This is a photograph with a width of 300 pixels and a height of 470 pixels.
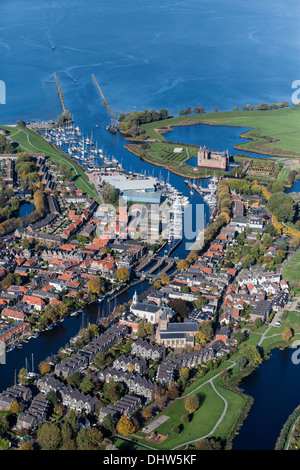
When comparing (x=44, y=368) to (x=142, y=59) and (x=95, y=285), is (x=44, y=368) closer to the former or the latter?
(x=95, y=285)

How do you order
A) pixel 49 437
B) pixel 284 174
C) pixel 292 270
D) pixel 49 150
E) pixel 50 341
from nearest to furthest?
pixel 49 437, pixel 50 341, pixel 292 270, pixel 284 174, pixel 49 150

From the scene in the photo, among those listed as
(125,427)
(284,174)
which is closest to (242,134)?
(284,174)

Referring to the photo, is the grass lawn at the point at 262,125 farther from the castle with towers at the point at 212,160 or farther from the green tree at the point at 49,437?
the green tree at the point at 49,437

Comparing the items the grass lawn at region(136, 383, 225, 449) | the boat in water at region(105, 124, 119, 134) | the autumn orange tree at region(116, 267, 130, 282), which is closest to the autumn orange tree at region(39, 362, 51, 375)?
the grass lawn at region(136, 383, 225, 449)

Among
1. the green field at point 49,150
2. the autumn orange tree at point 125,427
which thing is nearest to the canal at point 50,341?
the autumn orange tree at point 125,427

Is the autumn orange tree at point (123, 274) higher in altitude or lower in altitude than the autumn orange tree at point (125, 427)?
higher

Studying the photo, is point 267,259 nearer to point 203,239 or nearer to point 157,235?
point 203,239

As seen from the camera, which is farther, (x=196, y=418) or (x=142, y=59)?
(x=142, y=59)
